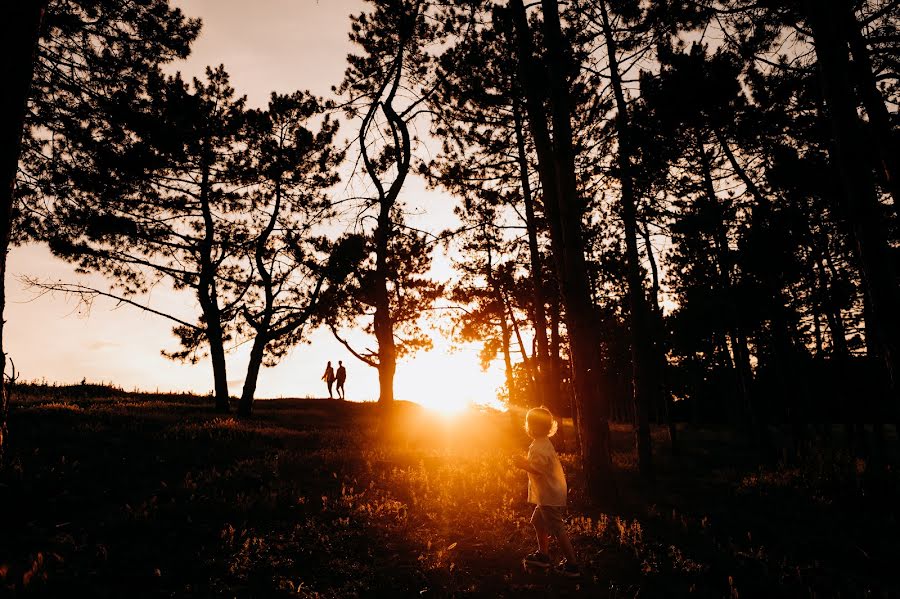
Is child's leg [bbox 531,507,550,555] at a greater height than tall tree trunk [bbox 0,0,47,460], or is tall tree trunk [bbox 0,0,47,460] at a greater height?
tall tree trunk [bbox 0,0,47,460]

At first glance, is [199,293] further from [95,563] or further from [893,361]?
[893,361]

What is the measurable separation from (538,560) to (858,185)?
6201 millimetres

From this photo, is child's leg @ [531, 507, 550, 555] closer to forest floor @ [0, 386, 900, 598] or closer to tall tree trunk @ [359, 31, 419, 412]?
forest floor @ [0, 386, 900, 598]

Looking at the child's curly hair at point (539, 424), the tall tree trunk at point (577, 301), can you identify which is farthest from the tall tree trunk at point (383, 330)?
the child's curly hair at point (539, 424)

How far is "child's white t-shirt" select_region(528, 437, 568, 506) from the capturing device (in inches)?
210

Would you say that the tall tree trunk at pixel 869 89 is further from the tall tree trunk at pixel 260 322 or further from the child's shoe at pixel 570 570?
the tall tree trunk at pixel 260 322

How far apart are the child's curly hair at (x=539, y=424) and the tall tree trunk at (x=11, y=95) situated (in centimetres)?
599

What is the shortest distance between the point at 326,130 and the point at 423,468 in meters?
13.8

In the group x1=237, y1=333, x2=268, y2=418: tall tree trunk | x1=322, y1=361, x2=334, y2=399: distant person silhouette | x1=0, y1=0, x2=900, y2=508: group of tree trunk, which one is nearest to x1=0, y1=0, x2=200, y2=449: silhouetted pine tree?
x1=0, y1=0, x2=900, y2=508: group of tree trunk

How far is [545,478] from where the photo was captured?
212 inches

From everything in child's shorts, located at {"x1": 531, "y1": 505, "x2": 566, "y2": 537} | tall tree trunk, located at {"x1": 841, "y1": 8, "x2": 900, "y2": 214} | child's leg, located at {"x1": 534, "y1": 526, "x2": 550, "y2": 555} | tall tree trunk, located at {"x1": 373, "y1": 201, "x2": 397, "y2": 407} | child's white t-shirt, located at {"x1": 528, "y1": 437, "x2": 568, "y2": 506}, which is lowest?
child's leg, located at {"x1": 534, "y1": 526, "x2": 550, "y2": 555}

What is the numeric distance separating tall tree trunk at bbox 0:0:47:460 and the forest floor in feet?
5.84

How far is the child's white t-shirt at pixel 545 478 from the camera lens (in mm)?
5328

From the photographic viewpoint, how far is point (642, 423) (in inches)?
483
